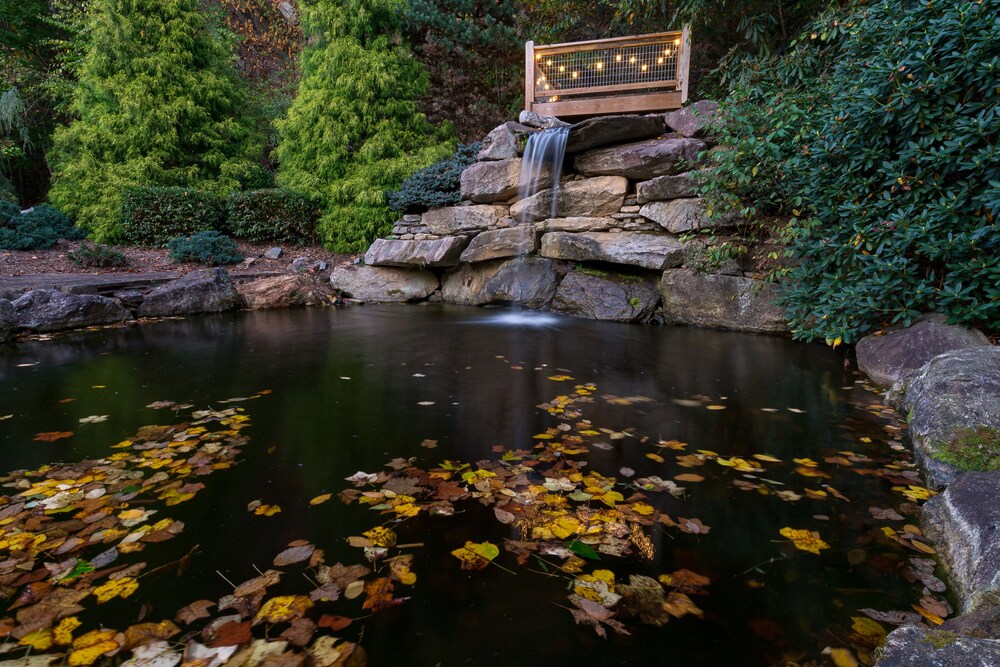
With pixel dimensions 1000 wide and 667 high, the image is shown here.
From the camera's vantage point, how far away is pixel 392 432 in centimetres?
289

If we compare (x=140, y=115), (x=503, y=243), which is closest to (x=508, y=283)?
(x=503, y=243)

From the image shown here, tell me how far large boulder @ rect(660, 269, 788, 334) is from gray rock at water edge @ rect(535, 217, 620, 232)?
47.1 inches

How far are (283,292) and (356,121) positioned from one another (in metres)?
4.41

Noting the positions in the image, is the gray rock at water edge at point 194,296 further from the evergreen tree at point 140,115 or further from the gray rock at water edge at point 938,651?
the gray rock at water edge at point 938,651

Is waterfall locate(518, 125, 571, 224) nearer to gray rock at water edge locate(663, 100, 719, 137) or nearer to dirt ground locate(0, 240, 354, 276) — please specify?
gray rock at water edge locate(663, 100, 719, 137)

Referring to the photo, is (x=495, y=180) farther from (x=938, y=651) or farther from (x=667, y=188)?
(x=938, y=651)

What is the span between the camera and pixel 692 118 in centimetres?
764

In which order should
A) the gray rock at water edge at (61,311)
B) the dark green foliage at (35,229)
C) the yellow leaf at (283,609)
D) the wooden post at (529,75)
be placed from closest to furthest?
the yellow leaf at (283,609) → the gray rock at water edge at (61,311) → the dark green foliage at (35,229) → the wooden post at (529,75)

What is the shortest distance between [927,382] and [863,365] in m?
1.50

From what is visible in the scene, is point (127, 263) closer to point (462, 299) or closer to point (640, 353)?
point (462, 299)

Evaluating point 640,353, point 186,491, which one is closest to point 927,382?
point 640,353

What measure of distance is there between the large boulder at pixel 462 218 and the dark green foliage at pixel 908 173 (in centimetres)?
462

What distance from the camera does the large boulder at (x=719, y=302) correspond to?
20.3ft

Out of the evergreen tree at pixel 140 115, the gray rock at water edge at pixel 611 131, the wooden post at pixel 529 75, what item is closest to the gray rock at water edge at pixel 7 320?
the evergreen tree at pixel 140 115
